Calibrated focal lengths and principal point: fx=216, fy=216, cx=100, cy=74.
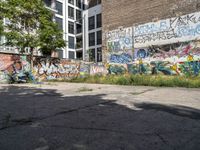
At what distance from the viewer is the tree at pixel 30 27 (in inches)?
720

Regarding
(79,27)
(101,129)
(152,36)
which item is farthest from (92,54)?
(101,129)

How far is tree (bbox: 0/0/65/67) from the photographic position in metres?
18.3

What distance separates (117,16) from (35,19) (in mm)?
13047

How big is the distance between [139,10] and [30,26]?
13.9 metres

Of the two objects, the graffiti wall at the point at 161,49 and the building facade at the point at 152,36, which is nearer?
the graffiti wall at the point at 161,49

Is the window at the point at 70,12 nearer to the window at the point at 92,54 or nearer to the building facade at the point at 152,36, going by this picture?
the window at the point at 92,54

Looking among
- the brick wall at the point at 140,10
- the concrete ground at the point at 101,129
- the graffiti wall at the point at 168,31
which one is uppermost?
the brick wall at the point at 140,10

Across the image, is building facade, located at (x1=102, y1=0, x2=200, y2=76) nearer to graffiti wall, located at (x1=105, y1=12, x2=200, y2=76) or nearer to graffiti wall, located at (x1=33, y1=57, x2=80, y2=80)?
graffiti wall, located at (x1=105, y1=12, x2=200, y2=76)

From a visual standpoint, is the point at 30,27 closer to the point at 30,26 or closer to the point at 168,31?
the point at 30,26

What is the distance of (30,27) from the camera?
64.3 ft

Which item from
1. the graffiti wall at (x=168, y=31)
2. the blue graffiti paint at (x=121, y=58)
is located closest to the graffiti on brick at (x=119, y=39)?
the blue graffiti paint at (x=121, y=58)

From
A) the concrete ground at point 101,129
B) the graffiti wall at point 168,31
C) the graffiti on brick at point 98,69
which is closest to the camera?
the concrete ground at point 101,129

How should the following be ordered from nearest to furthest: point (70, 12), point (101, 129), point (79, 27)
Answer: point (101, 129) < point (70, 12) < point (79, 27)

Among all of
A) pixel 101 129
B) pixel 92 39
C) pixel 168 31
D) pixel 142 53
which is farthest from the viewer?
pixel 92 39
